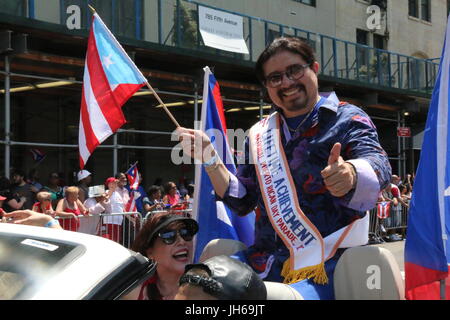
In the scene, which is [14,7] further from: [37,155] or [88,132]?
[37,155]

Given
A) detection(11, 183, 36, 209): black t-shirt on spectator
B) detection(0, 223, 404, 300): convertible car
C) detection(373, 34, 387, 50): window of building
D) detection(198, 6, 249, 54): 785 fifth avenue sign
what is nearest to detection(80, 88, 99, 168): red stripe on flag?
detection(0, 223, 404, 300): convertible car

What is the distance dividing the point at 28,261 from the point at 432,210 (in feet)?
6.16

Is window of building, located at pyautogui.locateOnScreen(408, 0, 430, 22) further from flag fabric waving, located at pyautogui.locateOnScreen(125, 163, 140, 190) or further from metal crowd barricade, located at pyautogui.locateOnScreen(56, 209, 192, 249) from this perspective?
metal crowd barricade, located at pyautogui.locateOnScreen(56, 209, 192, 249)

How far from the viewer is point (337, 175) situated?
7.97 feet

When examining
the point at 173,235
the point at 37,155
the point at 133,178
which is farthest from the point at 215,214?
the point at 37,155

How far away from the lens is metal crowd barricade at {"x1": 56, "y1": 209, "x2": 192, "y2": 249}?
337 inches

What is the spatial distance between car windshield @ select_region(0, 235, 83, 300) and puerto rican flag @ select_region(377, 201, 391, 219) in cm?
1170

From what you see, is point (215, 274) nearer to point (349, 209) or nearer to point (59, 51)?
point (349, 209)

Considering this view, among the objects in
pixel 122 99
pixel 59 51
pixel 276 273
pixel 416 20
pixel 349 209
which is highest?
pixel 416 20

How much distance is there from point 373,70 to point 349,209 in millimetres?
16625

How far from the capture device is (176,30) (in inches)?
516

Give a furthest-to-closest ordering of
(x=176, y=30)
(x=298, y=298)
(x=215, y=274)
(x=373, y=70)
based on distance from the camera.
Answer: (x=373, y=70)
(x=176, y=30)
(x=298, y=298)
(x=215, y=274)

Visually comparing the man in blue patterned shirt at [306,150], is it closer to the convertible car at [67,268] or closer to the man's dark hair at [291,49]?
the man's dark hair at [291,49]

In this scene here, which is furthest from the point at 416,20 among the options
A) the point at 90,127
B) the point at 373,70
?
the point at 90,127
